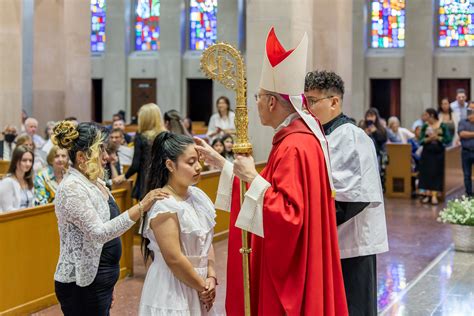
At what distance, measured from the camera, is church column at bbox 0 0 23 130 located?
16812 mm

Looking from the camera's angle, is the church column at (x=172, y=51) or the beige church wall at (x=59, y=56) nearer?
the beige church wall at (x=59, y=56)

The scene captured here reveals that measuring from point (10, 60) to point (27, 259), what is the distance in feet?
33.4

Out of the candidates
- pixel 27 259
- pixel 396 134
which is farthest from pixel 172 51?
pixel 27 259

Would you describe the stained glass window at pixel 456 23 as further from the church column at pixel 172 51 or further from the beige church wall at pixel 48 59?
the beige church wall at pixel 48 59

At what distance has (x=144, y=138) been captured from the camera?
9.90 meters

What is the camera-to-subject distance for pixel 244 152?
418cm

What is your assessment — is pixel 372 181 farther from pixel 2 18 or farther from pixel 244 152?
pixel 2 18

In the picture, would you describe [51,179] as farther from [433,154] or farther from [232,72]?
[433,154]

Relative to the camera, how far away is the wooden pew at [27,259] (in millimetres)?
7320

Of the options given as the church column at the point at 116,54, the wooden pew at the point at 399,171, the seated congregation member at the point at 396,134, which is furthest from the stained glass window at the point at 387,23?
the wooden pew at the point at 399,171

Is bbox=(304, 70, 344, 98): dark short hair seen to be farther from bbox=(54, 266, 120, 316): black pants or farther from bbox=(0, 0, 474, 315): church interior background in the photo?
bbox=(0, 0, 474, 315): church interior background

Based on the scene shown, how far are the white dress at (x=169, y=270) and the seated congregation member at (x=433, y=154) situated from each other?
11536 millimetres

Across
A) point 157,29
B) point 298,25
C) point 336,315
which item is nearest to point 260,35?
point 298,25

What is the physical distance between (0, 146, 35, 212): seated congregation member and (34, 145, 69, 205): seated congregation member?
8 centimetres
